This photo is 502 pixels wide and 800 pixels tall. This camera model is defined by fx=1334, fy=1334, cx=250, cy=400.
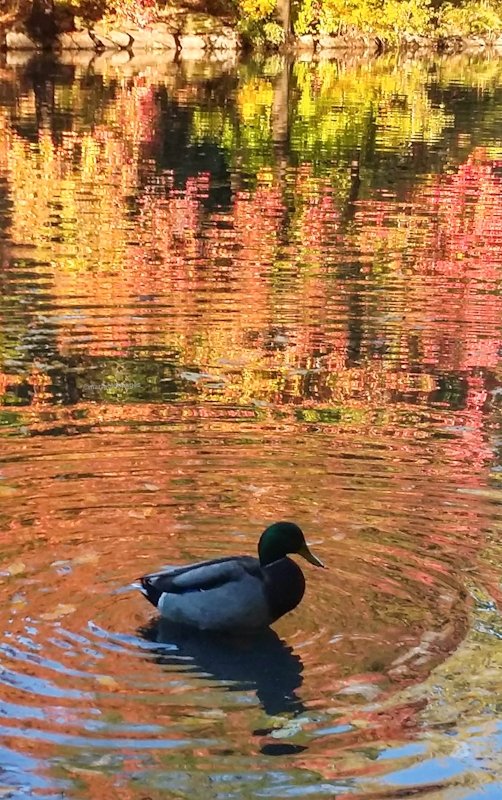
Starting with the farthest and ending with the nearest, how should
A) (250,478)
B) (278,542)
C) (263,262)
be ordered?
1. (263,262)
2. (250,478)
3. (278,542)

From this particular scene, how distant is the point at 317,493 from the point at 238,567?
1618 mm

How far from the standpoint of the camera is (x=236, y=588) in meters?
5.10

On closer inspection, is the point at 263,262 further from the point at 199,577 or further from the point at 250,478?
the point at 199,577

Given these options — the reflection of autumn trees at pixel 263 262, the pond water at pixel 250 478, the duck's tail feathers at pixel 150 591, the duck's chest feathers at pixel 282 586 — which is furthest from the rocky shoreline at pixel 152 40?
the duck's chest feathers at pixel 282 586

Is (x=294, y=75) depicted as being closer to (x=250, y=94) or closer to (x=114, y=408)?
(x=250, y=94)

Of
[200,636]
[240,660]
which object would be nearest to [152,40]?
[200,636]

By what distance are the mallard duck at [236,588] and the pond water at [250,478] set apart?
0.12m

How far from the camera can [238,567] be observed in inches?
202

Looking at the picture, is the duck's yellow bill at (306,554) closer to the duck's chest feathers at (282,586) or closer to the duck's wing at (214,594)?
the duck's chest feathers at (282,586)

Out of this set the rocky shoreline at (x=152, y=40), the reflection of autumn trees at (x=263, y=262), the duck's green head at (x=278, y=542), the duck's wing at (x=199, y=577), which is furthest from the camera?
the rocky shoreline at (x=152, y=40)

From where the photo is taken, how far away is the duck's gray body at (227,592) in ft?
16.7

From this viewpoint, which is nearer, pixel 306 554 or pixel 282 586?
pixel 282 586

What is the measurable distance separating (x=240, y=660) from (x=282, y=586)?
1.07 feet

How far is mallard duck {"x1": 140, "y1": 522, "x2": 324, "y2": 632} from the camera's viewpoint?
510 centimetres
